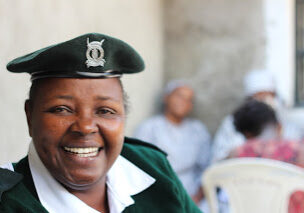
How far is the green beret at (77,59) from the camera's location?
1.51 m

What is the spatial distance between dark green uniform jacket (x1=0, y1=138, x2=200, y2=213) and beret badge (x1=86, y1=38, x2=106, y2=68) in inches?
15.9

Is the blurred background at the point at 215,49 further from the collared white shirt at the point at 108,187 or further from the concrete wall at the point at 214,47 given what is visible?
the collared white shirt at the point at 108,187

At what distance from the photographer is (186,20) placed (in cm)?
498

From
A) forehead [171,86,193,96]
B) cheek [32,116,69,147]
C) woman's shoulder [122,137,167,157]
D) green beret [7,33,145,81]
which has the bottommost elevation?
forehead [171,86,193,96]

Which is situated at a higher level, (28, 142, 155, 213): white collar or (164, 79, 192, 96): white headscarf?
(28, 142, 155, 213): white collar

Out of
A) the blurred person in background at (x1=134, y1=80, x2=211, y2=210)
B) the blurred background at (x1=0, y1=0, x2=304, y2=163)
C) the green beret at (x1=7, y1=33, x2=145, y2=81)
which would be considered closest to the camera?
the green beret at (x1=7, y1=33, x2=145, y2=81)

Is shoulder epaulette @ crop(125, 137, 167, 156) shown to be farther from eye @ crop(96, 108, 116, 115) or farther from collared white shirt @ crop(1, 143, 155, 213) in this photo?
eye @ crop(96, 108, 116, 115)

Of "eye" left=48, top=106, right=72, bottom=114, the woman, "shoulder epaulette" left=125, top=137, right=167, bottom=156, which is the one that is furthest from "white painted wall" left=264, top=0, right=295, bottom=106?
"eye" left=48, top=106, right=72, bottom=114

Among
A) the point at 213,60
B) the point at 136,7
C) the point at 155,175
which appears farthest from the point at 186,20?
the point at 155,175

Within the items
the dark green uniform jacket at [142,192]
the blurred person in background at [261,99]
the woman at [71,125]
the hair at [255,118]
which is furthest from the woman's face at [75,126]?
the blurred person in background at [261,99]

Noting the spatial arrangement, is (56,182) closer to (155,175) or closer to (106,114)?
(106,114)

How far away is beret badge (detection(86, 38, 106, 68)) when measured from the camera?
5.10 feet

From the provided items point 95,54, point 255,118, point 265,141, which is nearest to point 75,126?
point 95,54

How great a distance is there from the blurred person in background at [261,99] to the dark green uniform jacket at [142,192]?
2.64 metres
